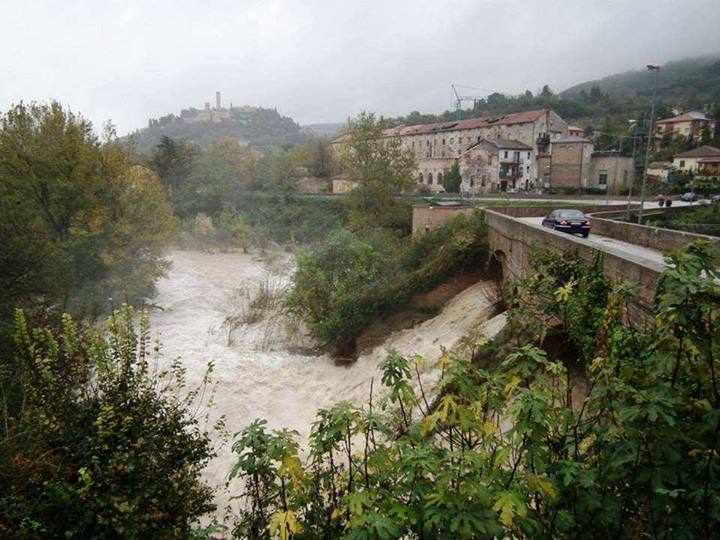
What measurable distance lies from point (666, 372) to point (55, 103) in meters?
27.4

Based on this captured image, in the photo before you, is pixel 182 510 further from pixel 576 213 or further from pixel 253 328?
pixel 576 213

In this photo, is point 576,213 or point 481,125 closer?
point 576,213

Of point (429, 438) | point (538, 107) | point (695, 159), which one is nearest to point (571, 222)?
point (429, 438)

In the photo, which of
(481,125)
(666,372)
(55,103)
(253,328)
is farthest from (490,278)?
(481,125)

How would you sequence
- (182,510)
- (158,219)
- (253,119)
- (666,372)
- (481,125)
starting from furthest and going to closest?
1. (253,119)
2. (481,125)
3. (158,219)
4. (182,510)
5. (666,372)

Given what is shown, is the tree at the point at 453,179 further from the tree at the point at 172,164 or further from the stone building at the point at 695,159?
the tree at the point at 172,164

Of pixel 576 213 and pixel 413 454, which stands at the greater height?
pixel 413 454

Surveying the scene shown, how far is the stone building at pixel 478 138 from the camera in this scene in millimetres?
61156

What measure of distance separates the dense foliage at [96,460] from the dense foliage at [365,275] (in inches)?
470

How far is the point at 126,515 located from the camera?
15.7 feet

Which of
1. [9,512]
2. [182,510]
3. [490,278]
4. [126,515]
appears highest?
[9,512]

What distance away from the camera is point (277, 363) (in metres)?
18.3

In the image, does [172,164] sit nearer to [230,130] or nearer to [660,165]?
[660,165]

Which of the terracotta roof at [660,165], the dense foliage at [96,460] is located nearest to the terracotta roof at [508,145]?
the terracotta roof at [660,165]
